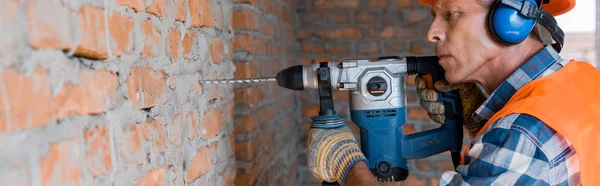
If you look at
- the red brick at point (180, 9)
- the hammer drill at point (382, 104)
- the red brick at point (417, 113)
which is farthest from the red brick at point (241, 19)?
the red brick at point (417, 113)

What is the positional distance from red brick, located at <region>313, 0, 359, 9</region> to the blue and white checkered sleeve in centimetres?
139

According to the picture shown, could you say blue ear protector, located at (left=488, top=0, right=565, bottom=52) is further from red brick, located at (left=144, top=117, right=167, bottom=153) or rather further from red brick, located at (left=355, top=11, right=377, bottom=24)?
red brick, located at (left=355, top=11, right=377, bottom=24)

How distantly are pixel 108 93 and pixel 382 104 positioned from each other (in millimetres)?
753

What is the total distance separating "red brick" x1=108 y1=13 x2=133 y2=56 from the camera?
2.22 feet

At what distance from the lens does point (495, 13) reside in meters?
0.92

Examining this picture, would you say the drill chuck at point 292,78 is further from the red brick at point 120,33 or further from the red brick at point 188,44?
the red brick at point 120,33

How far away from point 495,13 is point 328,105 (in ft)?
1.60

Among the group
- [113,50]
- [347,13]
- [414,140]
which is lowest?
[414,140]

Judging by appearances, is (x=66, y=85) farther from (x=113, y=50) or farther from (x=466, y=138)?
(x=466, y=138)

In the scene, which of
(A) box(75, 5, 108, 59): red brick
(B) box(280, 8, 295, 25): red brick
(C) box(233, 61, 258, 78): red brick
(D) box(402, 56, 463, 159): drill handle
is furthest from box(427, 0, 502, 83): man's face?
(B) box(280, 8, 295, 25): red brick

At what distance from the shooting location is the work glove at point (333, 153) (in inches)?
44.0

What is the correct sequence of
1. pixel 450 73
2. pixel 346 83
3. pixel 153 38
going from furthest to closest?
pixel 346 83 < pixel 450 73 < pixel 153 38

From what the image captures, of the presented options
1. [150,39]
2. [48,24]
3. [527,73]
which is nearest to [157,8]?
[150,39]

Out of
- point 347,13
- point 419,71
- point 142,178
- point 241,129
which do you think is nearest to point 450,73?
point 419,71
